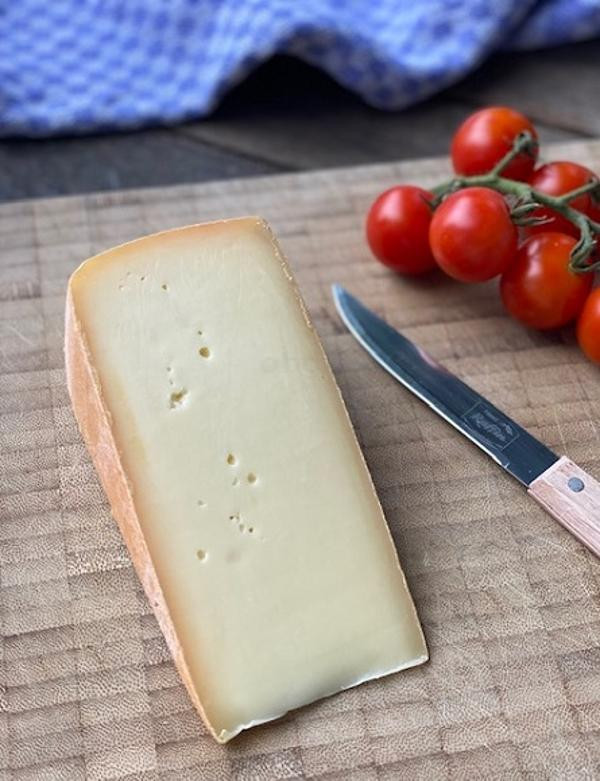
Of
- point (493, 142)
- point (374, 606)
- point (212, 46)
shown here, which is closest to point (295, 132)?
point (212, 46)

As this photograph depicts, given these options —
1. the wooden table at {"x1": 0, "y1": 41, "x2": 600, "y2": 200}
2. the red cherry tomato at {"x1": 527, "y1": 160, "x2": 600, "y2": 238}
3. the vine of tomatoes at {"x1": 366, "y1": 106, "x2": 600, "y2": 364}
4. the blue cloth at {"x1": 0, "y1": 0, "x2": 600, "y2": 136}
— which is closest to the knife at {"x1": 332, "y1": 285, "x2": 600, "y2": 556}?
the vine of tomatoes at {"x1": 366, "y1": 106, "x2": 600, "y2": 364}

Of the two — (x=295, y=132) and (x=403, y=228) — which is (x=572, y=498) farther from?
(x=295, y=132)

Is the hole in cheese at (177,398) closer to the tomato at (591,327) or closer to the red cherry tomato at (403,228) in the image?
the red cherry tomato at (403,228)

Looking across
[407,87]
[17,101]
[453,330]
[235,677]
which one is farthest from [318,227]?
[235,677]

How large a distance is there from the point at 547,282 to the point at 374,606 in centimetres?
57

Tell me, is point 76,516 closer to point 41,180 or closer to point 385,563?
point 385,563

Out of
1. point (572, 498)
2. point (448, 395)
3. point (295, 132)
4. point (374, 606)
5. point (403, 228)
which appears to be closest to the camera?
point (374, 606)

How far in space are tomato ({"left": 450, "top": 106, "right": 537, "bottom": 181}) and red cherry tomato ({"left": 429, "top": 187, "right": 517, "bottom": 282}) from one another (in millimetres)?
143

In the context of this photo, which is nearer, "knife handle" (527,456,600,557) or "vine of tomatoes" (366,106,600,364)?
"knife handle" (527,456,600,557)

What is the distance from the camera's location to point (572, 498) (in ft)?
4.75

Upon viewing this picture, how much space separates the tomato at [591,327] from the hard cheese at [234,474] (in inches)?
17.1

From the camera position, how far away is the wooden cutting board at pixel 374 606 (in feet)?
4.15

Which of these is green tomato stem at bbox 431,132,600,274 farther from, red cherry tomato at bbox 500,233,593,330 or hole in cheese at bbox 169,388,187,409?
hole in cheese at bbox 169,388,187,409

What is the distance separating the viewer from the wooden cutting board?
1.26m
